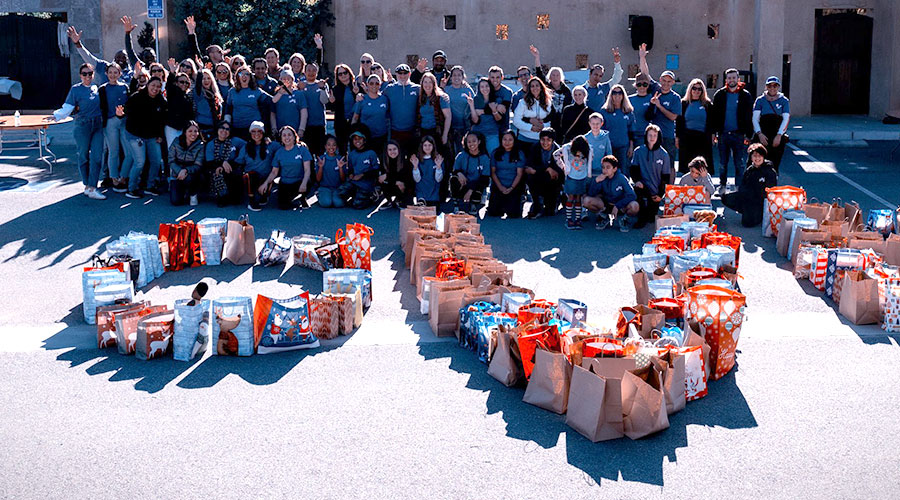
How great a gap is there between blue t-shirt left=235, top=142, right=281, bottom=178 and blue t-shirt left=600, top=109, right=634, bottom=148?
4225mm

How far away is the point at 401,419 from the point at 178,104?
8.60 m

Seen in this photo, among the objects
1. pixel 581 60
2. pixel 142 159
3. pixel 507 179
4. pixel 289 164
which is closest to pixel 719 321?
pixel 507 179

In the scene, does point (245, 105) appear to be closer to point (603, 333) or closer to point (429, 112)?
point (429, 112)

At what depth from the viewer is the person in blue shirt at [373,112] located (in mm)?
13773

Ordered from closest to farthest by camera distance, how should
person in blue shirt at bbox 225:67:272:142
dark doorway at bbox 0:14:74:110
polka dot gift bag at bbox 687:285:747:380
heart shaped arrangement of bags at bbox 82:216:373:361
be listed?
1. polka dot gift bag at bbox 687:285:747:380
2. heart shaped arrangement of bags at bbox 82:216:373:361
3. person in blue shirt at bbox 225:67:272:142
4. dark doorway at bbox 0:14:74:110

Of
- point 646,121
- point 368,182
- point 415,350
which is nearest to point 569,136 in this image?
point 646,121

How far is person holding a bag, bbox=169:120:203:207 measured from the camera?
1344cm

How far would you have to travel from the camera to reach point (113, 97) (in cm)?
1391

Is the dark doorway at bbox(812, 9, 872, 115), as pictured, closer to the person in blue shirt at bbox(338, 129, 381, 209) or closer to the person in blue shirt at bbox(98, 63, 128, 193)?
the person in blue shirt at bbox(338, 129, 381, 209)

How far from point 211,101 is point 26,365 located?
7.11m

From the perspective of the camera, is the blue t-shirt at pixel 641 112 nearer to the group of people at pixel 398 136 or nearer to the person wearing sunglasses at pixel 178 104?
the group of people at pixel 398 136

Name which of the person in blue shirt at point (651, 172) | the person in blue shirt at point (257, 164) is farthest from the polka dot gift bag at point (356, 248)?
the person in blue shirt at point (651, 172)

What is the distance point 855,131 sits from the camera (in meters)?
20.0

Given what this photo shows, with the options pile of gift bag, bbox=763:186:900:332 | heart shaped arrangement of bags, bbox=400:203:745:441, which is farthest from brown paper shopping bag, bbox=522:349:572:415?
pile of gift bag, bbox=763:186:900:332
